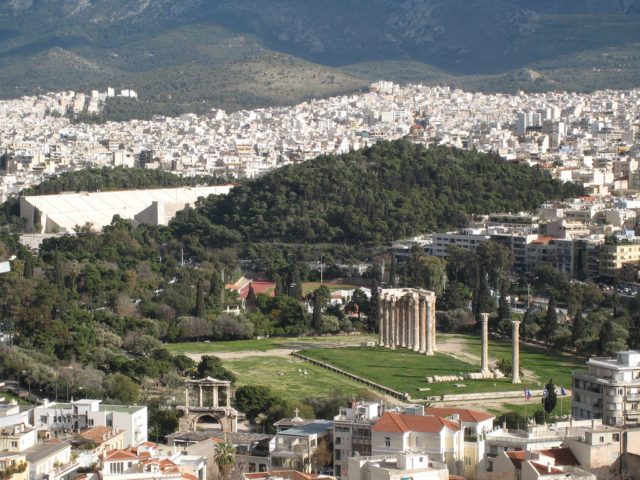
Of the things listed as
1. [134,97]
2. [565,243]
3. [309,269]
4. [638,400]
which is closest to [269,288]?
[309,269]

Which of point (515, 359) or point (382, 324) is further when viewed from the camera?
point (382, 324)

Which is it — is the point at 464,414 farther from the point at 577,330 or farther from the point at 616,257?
the point at 616,257

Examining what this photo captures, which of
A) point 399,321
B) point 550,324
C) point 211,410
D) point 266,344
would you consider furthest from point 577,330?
point 211,410

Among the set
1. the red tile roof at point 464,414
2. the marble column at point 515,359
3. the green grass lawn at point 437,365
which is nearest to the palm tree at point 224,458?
the red tile roof at point 464,414

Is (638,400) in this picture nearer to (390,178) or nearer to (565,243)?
(565,243)

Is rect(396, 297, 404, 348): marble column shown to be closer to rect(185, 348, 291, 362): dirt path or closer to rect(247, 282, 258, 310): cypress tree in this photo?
rect(185, 348, 291, 362): dirt path

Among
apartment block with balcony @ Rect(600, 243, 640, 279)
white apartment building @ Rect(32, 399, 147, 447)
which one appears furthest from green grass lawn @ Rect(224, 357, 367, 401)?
apartment block with balcony @ Rect(600, 243, 640, 279)
